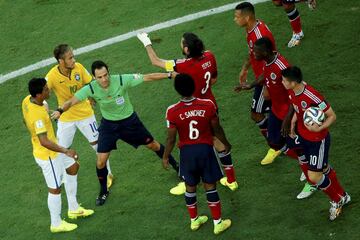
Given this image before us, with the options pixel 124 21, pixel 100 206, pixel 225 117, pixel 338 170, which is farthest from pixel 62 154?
pixel 124 21

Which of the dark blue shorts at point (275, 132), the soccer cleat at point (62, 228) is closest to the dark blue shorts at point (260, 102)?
the dark blue shorts at point (275, 132)

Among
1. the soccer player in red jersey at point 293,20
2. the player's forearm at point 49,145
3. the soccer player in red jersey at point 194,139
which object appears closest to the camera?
the soccer player in red jersey at point 194,139

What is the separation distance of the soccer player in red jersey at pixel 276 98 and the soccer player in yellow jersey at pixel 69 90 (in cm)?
262

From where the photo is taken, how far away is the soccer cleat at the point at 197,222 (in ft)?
29.2

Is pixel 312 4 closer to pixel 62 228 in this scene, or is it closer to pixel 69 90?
pixel 69 90

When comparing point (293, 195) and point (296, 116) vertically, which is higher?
point (296, 116)

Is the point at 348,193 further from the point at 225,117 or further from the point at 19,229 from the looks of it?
the point at 19,229

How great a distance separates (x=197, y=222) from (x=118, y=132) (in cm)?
170

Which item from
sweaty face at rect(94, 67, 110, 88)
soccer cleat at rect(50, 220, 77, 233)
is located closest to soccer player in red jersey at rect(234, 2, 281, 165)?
sweaty face at rect(94, 67, 110, 88)

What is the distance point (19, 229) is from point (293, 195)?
3.88m

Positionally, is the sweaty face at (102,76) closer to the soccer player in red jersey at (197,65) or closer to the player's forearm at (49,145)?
the soccer player in red jersey at (197,65)

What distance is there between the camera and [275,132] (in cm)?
937

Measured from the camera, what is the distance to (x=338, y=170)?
946cm

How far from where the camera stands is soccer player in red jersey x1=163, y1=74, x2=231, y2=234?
803 centimetres
